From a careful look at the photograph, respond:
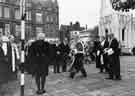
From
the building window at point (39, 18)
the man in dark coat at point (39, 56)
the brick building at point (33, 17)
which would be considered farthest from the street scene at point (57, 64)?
the building window at point (39, 18)

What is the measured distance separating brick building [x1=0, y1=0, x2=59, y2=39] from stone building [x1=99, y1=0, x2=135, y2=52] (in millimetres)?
11504

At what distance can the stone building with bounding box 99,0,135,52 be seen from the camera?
120 ft

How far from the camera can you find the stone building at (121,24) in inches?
1442

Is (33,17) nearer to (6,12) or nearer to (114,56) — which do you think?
(6,12)

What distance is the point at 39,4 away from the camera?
43562 millimetres

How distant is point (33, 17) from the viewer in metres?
41.8

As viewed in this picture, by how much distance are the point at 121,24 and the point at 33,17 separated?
1812 cm

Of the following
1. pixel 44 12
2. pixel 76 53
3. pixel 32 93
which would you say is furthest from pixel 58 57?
pixel 44 12

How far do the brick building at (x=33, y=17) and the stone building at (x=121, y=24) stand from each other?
37.7 feet

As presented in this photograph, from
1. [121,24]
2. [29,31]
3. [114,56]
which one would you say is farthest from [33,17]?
[114,56]

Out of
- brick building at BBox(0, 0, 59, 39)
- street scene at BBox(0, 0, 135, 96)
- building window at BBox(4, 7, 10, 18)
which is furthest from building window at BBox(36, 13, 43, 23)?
street scene at BBox(0, 0, 135, 96)

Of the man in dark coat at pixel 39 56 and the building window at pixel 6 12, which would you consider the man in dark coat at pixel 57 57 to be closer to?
the man in dark coat at pixel 39 56

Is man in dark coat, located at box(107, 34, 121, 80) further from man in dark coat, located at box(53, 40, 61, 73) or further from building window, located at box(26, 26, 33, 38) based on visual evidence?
building window, located at box(26, 26, 33, 38)

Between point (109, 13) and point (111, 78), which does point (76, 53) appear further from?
point (109, 13)
